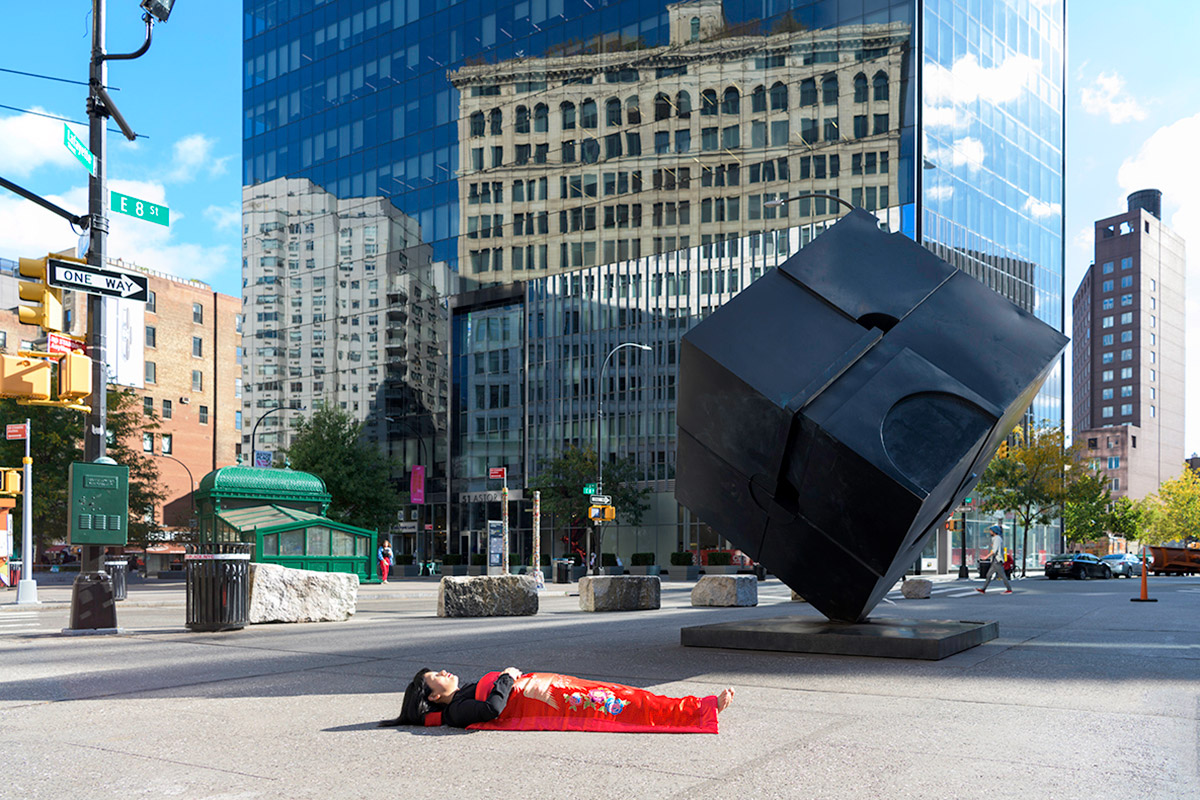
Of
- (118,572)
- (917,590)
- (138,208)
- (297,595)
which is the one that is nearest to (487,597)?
(297,595)

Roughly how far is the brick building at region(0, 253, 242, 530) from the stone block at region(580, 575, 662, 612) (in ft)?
213

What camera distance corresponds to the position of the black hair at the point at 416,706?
6590mm

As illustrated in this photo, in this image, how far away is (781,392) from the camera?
930cm

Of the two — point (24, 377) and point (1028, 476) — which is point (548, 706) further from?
point (1028, 476)

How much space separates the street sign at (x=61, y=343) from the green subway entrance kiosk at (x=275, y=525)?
15.1m

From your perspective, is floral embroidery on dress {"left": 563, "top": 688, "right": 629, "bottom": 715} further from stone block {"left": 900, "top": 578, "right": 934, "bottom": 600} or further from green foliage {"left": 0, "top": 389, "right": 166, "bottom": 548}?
green foliage {"left": 0, "top": 389, "right": 166, "bottom": 548}

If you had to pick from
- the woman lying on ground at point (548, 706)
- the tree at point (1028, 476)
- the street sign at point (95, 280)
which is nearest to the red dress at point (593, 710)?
the woman lying on ground at point (548, 706)

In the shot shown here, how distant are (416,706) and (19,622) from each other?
15.4 m

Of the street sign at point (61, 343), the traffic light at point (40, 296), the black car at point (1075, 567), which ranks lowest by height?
the black car at point (1075, 567)

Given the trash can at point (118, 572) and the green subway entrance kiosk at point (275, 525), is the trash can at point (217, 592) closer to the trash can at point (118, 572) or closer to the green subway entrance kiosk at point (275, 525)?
the trash can at point (118, 572)

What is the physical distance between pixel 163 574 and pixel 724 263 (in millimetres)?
33556

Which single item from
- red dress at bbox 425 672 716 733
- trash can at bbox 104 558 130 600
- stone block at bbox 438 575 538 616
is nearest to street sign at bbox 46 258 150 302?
stone block at bbox 438 575 538 616

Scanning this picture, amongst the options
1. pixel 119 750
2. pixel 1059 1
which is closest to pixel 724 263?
pixel 1059 1

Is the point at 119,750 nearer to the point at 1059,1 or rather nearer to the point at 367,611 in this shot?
the point at 367,611
